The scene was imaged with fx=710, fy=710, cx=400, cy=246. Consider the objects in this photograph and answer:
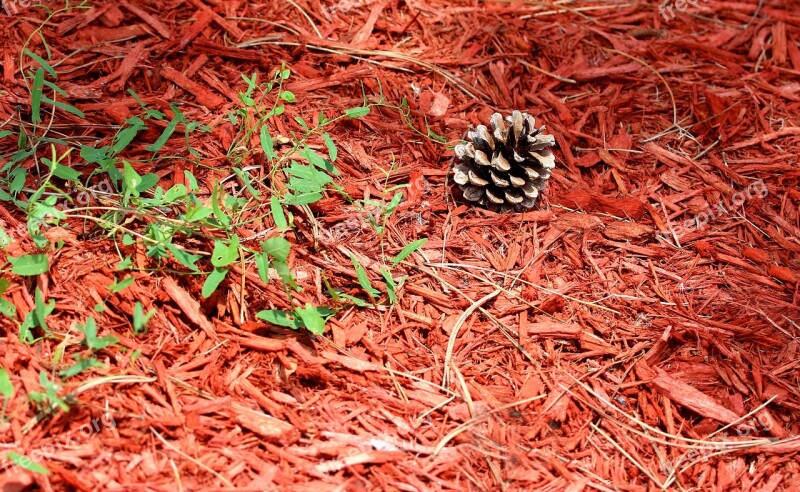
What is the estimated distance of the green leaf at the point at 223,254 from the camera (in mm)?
2043

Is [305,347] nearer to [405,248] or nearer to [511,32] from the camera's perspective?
[405,248]

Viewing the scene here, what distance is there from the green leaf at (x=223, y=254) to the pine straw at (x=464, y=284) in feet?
0.40

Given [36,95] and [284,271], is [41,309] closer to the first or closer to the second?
[284,271]

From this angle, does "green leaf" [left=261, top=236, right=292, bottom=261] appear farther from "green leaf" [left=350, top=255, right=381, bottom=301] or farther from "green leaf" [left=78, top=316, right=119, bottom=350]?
"green leaf" [left=78, top=316, right=119, bottom=350]

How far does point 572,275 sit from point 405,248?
0.59 metres

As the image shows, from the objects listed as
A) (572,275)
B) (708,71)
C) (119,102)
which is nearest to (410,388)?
(572,275)

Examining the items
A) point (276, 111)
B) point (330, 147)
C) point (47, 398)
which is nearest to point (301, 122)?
point (276, 111)

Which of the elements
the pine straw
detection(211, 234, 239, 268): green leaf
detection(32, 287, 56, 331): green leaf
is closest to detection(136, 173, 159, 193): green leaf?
the pine straw

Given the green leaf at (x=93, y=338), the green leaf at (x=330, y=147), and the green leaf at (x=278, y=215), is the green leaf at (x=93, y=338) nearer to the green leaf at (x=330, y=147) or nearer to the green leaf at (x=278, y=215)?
the green leaf at (x=278, y=215)

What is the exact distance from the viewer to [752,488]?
6.56ft

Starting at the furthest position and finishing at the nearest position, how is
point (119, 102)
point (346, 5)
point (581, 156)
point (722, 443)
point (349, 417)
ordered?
point (346, 5) → point (581, 156) → point (119, 102) → point (722, 443) → point (349, 417)

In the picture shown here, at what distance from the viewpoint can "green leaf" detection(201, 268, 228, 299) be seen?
1997 millimetres

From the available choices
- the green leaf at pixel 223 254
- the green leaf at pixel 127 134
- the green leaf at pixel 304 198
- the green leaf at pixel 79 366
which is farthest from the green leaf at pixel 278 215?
the green leaf at pixel 79 366

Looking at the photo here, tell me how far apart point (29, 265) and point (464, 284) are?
50.7 inches
